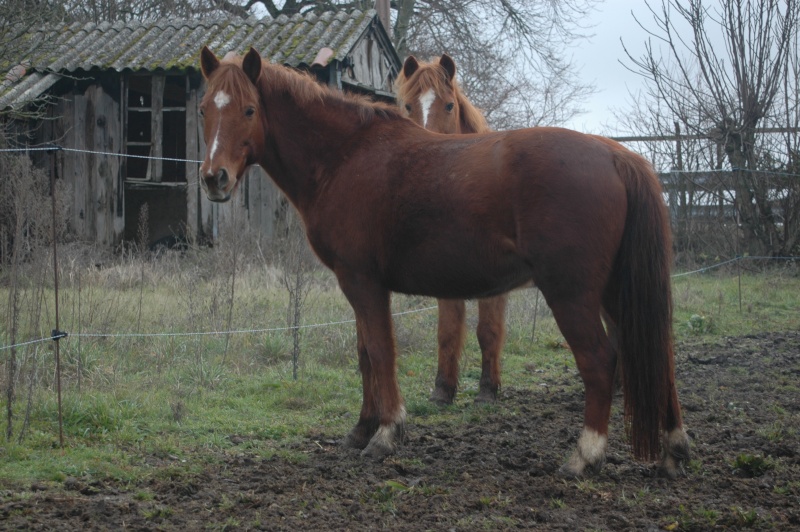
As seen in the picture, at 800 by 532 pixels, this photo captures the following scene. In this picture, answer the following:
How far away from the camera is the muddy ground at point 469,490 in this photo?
11.3 ft

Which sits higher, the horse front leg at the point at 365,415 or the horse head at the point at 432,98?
the horse head at the point at 432,98

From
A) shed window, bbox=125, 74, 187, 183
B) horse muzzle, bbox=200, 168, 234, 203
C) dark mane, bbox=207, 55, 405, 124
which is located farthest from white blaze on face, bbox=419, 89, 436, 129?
shed window, bbox=125, 74, 187, 183

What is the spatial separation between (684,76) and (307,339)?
9.87 m

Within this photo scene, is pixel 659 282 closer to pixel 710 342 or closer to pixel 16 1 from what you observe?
pixel 710 342

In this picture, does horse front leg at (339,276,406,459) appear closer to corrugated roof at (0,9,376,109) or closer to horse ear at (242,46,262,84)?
horse ear at (242,46,262,84)

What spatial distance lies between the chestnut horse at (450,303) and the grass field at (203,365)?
1.17 ft

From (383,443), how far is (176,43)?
12.2 meters

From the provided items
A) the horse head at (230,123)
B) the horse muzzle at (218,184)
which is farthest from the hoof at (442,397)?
the horse muzzle at (218,184)

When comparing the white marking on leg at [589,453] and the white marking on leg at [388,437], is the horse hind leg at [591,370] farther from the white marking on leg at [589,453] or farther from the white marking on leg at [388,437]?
the white marking on leg at [388,437]

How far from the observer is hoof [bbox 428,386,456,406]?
6.12 metres

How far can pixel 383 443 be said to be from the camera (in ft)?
15.3

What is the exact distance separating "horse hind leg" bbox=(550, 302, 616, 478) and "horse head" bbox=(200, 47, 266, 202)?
6.70ft

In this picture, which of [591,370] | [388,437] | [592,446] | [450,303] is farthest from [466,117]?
[592,446]

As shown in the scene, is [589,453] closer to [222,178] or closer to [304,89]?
[222,178]
